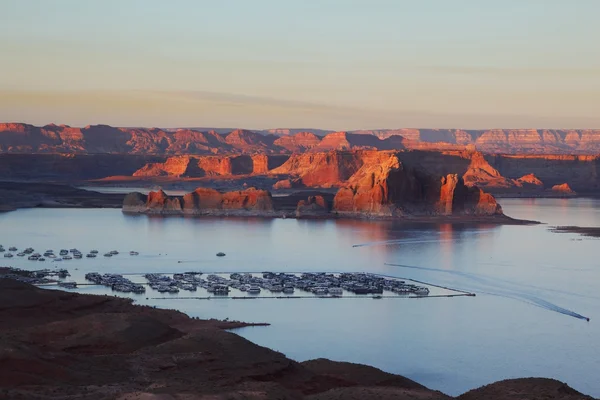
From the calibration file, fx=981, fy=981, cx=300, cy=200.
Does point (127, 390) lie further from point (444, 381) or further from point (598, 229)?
point (598, 229)

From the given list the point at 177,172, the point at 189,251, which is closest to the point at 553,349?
the point at 189,251

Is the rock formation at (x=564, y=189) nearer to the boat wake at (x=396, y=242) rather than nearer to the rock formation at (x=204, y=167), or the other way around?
the rock formation at (x=204, y=167)

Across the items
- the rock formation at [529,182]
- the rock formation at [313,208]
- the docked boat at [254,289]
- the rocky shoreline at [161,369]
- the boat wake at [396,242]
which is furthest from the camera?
the rock formation at [529,182]

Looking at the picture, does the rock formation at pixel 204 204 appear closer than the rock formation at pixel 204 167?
Yes

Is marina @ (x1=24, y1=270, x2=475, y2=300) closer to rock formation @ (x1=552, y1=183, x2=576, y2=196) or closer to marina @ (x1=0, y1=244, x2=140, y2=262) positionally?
marina @ (x1=0, y1=244, x2=140, y2=262)

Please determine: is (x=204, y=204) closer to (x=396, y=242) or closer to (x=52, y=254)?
(x=396, y=242)

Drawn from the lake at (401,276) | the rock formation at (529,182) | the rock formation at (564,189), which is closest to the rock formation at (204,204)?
the lake at (401,276)
